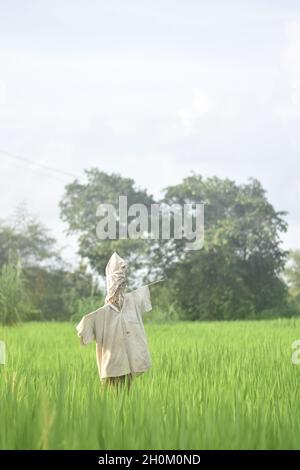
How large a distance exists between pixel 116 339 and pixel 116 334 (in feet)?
0.11

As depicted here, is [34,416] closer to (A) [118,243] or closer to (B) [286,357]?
(B) [286,357]

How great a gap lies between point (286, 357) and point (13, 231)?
50.2 feet

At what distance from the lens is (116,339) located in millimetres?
4887

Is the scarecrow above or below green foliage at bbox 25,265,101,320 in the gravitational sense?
below

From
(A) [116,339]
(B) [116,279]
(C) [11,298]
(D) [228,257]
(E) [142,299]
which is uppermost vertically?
(D) [228,257]

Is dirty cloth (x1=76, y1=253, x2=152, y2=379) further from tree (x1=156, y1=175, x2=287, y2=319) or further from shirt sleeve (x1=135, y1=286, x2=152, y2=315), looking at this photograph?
tree (x1=156, y1=175, x2=287, y2=319)

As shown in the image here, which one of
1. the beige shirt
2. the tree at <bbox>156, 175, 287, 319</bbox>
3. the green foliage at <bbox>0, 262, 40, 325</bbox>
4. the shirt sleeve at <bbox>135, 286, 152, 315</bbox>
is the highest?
the tree at <bbox>156, 175, 287, 319</bbox>

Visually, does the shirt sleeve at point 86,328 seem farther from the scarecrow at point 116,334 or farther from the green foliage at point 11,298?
the green foliage at point 11,298

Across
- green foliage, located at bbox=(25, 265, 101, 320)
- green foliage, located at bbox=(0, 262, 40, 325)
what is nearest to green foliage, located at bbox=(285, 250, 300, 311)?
green foliage, located at bbox=(25, 265, 101, 320)

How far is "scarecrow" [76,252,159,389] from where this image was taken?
4.83m

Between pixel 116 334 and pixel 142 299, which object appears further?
pixel 142 299

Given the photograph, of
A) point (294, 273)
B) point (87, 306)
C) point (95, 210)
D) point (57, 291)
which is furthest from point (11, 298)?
point (294, 273)

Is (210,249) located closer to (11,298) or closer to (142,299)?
(11,298)

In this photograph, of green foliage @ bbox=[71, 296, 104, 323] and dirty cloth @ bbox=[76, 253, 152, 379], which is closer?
dirty cloth @ bbox=[76, 253, 152, 379]
